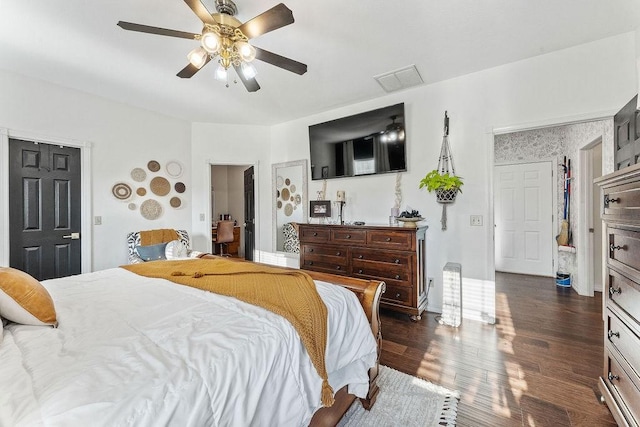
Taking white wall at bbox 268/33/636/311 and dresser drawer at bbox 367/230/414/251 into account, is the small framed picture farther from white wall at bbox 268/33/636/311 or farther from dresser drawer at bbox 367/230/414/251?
dresser drawer at bbox 367/230/414/251

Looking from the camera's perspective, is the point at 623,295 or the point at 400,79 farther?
the point at 400,79

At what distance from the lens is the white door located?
184 inches

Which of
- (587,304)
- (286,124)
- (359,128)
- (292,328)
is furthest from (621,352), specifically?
(286,124)

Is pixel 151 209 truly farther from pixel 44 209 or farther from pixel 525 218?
pixel 525 218

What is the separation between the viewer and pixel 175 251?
3.51m

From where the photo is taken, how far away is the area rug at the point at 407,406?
62.6 inches

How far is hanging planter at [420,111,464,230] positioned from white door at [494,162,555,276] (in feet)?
8.73

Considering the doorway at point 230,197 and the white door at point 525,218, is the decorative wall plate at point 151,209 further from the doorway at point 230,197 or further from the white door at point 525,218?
the white door at point 525,218

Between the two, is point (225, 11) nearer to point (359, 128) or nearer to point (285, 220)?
point (359, 128)

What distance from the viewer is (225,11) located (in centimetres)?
189

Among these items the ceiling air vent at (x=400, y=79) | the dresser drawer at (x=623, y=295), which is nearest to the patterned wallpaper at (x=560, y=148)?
the ceiling air vent at (x=400, y=79)

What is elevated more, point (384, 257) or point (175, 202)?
point (175, 202)

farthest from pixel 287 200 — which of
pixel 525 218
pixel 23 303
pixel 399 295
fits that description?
pixel 525 218

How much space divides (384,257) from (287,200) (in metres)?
2.15
